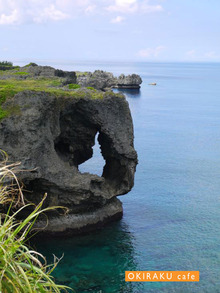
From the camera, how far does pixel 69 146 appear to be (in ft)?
113

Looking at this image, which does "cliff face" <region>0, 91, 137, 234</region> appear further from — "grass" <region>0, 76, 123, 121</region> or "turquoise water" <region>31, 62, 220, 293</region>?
"turquoise water" <region>31, 62, 220, 293</region>

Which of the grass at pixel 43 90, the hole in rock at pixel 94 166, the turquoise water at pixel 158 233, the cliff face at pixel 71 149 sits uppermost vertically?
the grass at pixel 43 90

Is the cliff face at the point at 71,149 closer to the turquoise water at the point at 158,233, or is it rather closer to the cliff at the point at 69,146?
the cliff at the point at 69,146

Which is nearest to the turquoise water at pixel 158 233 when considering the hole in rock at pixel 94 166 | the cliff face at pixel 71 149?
the hole in rock at pixel 94 166

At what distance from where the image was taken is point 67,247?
29.4 metres

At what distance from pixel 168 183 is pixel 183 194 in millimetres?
3372

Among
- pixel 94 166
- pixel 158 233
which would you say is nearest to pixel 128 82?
pixel 94 166

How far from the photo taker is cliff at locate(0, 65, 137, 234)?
2775 cm

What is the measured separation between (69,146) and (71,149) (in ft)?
0.96

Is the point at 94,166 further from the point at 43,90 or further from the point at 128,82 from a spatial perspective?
the point at 128,82

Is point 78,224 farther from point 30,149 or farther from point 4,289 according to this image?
point 4,289

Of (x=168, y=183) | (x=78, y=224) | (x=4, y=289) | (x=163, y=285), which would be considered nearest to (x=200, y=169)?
(x=168, y=183)

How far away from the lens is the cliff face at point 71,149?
27719 millimetres

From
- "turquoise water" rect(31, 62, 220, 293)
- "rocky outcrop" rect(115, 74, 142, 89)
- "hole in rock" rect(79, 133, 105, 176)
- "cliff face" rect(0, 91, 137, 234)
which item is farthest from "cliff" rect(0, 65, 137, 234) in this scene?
"rocky outcrop" rect(115, 74, 142, 89)
